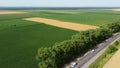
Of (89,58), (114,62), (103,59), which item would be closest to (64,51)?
(89,58)

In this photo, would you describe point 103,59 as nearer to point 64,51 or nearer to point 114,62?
point 114,62

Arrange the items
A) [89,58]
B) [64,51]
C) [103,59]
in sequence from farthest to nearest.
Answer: [89,58]
[103,59]
[64,51]

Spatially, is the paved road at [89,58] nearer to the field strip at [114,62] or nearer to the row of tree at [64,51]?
the row of tree at [64,51]

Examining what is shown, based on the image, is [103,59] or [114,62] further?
[103,59]

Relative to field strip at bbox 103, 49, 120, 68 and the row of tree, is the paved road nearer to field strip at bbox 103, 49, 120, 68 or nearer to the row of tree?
the row of tree

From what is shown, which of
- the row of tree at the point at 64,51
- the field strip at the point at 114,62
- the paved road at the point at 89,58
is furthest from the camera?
the paved road at the point at 89,58

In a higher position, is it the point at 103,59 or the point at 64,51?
the point at 64,51

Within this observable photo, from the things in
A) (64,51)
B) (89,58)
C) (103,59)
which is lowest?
(89,58)

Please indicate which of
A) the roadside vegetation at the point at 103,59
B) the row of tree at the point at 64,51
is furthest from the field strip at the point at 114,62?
the row of tree at the point at 64,51

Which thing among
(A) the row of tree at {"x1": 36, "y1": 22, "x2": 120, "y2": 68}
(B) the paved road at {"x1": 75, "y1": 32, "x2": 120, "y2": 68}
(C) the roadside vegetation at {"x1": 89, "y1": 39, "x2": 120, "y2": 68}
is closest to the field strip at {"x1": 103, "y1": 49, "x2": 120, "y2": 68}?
(C) the roadside vegetation at {"x1": 89, "y1": 39, "x2": 120, "y2": 68}

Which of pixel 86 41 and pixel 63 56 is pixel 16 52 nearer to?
pixel 63 56

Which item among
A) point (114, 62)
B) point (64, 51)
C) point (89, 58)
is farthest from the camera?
point (89, 58)

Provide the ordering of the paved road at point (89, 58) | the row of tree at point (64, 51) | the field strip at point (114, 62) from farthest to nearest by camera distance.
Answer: the paved road at point (89, 58)
the field strip at point (114, 62)
the row of tree at point (64, 51)
